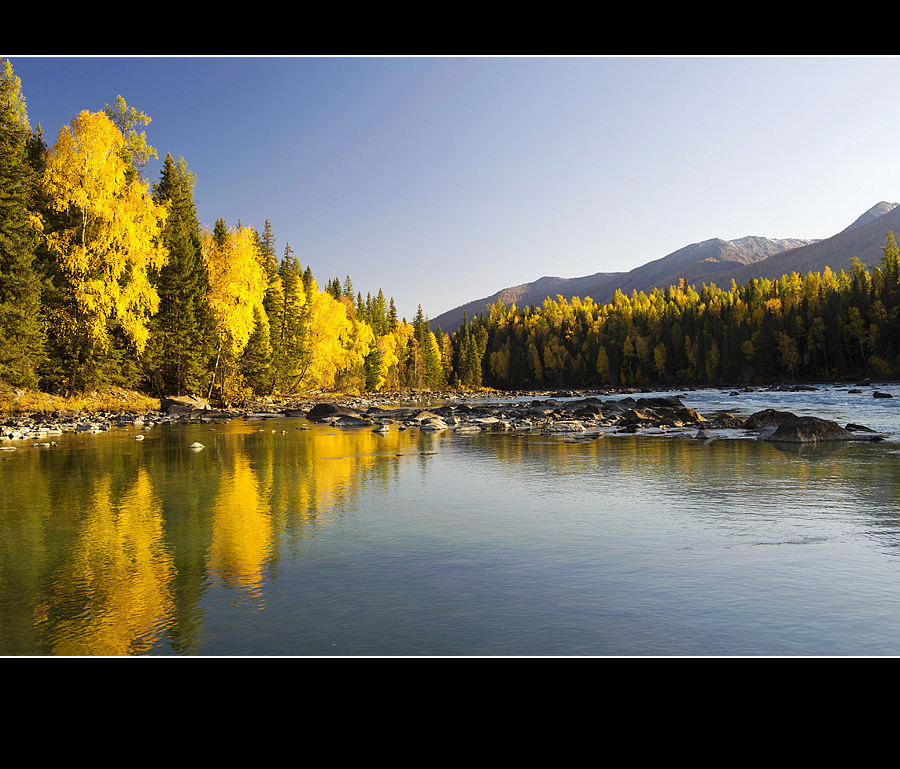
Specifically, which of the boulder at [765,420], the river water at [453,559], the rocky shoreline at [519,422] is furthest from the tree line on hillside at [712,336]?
the river water at [453,559]

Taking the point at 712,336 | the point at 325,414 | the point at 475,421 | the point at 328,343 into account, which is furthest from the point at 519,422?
the point at 712,336

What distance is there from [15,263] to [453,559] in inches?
1099

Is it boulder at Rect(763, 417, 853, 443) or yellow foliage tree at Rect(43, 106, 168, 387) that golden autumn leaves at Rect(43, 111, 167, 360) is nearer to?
yellow foliage tree at Rect(43, 106, 168, 387)

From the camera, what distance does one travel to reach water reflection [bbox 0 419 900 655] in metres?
5.45

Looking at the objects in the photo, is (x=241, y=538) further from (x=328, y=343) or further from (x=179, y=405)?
(x=328, y=343)

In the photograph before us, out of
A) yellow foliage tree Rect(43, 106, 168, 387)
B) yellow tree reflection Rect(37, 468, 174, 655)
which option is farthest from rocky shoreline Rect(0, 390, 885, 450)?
yellow tree reflection Rect(37, 468, 174, 655)

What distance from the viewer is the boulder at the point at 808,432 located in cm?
1816

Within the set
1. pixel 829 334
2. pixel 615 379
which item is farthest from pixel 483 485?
pixel 615 379

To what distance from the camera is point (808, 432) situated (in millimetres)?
18312

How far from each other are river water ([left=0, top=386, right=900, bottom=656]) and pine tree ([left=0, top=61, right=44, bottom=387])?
48.2 feet

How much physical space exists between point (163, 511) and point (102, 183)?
26323mm
